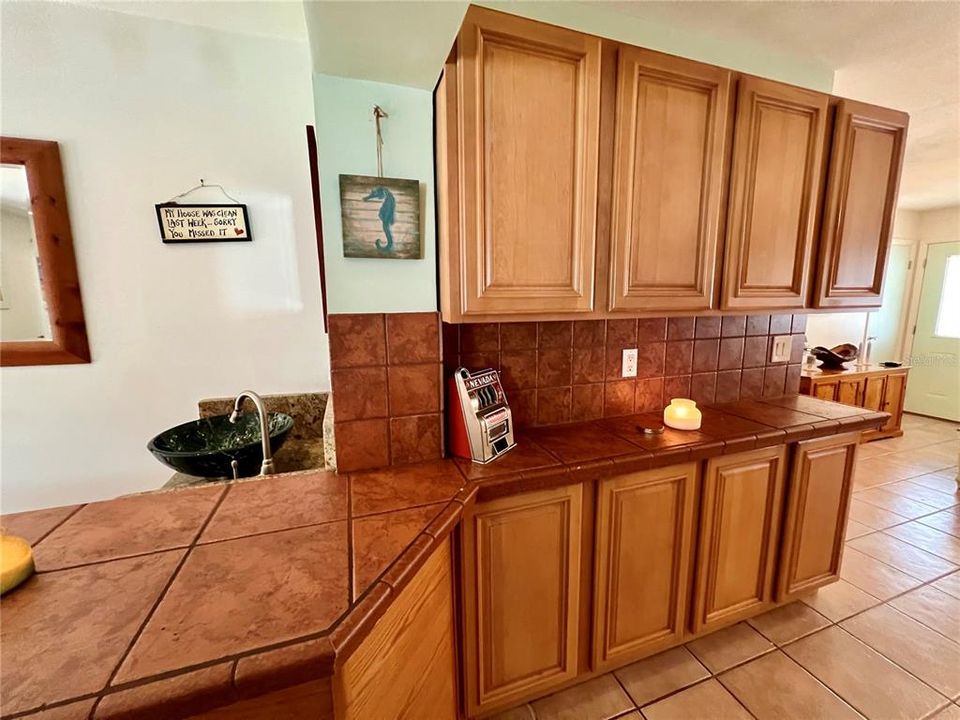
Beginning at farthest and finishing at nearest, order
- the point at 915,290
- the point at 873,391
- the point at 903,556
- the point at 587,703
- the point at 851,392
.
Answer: the point at 915,290 < the point at 873,391 < the point at 851,392 < the point at 903,556 < the point at 587,703

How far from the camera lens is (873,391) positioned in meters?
3.83

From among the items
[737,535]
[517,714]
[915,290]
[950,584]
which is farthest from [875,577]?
[915,290]

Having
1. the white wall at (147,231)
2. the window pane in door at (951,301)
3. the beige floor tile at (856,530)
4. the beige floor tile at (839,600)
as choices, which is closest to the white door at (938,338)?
the window pane in door at (951,301)

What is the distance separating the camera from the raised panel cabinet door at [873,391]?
12.4 feet

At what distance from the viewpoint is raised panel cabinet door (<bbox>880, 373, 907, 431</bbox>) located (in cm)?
392

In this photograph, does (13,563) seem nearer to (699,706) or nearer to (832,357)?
(699,706)

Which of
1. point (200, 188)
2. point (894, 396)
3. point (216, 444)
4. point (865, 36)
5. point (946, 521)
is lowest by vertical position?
point (946, 521)

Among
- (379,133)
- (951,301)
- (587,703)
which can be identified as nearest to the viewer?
(379,133)

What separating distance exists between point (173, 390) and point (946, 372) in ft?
23.7

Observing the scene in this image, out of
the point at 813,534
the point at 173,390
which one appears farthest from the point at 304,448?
the point at 813,534

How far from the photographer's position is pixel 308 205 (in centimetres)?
179

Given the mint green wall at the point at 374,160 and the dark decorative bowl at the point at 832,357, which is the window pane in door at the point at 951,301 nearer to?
the dark decorative bowl at the point at 832,357

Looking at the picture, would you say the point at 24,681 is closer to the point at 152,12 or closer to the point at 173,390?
the point at 173,390

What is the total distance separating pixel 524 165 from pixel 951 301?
6.21 metres
